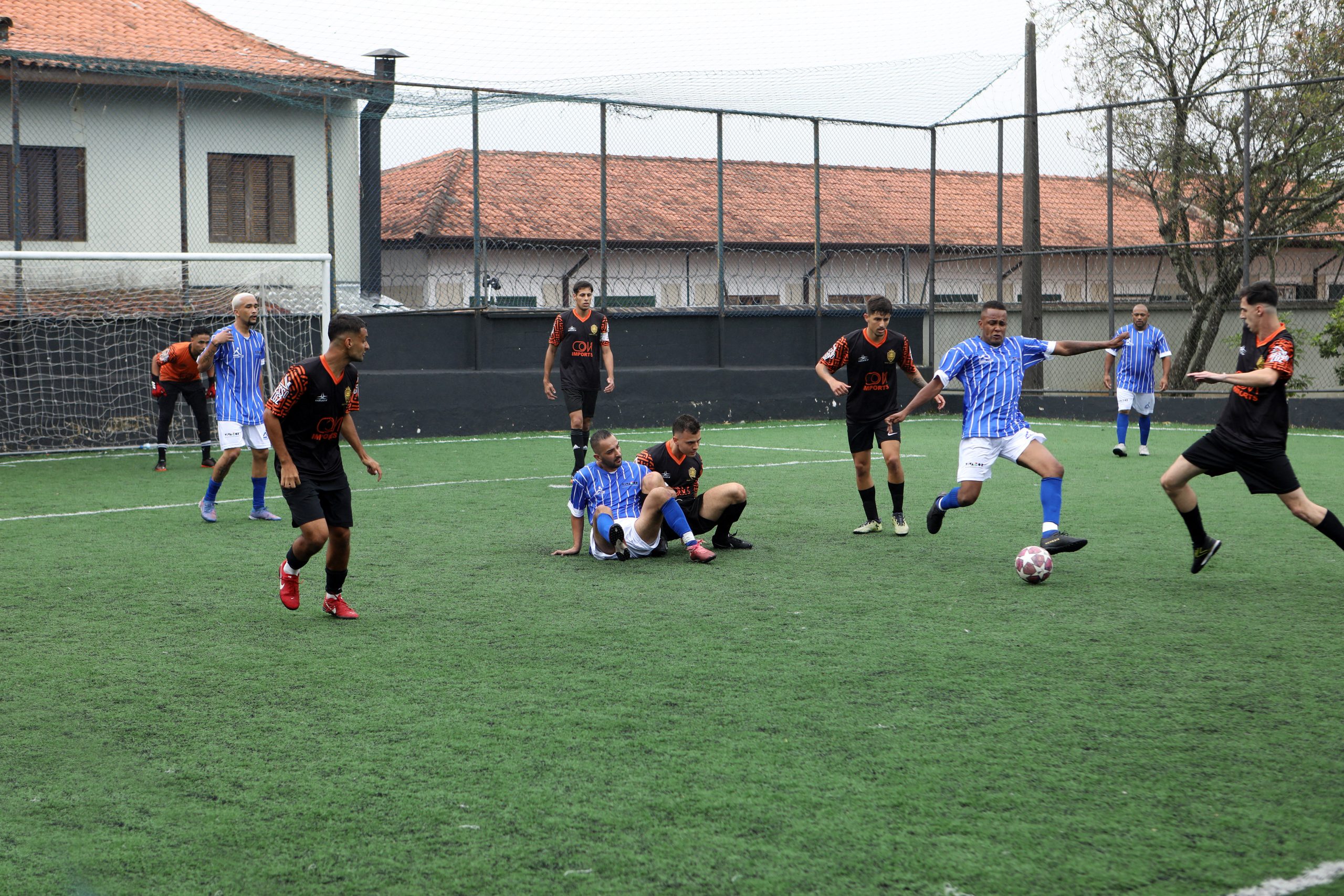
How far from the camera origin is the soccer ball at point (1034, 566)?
7387 millimetres

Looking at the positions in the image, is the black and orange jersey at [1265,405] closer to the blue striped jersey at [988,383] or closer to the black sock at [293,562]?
the blue striped jersey at [988,383]

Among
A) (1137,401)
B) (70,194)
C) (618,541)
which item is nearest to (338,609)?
(618,541)

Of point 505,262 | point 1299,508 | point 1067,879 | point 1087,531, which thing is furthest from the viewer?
point 505,262

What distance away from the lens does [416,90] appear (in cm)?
1833

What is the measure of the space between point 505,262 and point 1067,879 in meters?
17.2

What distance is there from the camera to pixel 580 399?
42.2 feet

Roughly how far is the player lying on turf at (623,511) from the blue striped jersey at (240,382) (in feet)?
11.4

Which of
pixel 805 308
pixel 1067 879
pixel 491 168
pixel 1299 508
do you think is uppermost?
pixel 491 168

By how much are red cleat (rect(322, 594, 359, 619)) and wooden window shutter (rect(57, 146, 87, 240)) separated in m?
14.1

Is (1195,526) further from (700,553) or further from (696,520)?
(696,520)

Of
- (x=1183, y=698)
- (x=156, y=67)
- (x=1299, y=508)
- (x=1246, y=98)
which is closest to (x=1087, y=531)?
(x=1299, y=508)

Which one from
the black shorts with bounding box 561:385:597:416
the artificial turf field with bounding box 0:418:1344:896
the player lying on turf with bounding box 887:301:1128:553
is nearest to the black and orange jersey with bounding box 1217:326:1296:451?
the artificial turf field with bounding box 0:418:1344:896

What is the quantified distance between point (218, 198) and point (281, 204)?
96 centimetres

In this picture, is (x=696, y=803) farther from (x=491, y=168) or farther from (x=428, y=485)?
(x=491, y=168)
